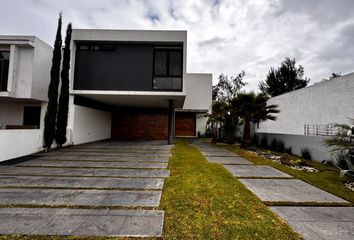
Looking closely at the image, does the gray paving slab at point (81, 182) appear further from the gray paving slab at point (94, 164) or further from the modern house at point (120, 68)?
the modern house at point (120, 68)

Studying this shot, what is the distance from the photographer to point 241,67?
25.5 m

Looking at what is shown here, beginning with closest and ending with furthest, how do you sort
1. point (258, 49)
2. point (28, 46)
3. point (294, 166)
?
point (294, 166) → point (28, 46) → point (258, 49)

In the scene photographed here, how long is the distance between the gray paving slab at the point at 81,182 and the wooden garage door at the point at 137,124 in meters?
11.4

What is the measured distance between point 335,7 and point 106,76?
11.5 metres

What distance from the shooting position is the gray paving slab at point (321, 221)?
239 cm

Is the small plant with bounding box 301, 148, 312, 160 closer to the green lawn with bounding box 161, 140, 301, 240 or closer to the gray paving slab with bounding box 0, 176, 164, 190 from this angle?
the green lawn with bounding box 161, 140, 301, 240

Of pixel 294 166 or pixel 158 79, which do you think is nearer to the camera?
pixel 294 166

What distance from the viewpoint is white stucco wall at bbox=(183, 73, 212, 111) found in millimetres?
18750

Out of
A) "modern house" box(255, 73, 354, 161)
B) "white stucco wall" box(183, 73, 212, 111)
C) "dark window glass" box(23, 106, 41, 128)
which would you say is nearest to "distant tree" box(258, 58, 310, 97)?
"white stucco wall" box(183, 73, 212, 111)

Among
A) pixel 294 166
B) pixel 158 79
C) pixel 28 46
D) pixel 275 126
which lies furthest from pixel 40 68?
pixel 275 126

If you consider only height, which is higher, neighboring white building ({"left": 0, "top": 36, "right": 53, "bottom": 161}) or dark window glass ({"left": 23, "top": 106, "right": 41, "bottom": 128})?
neighboring white building ({"left": 0, "top": 36, "right": 53, "bottom": 161})

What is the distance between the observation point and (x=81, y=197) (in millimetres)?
3492

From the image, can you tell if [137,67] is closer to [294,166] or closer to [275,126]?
[294,166]

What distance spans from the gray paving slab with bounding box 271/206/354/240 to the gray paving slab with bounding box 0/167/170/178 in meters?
3.06
